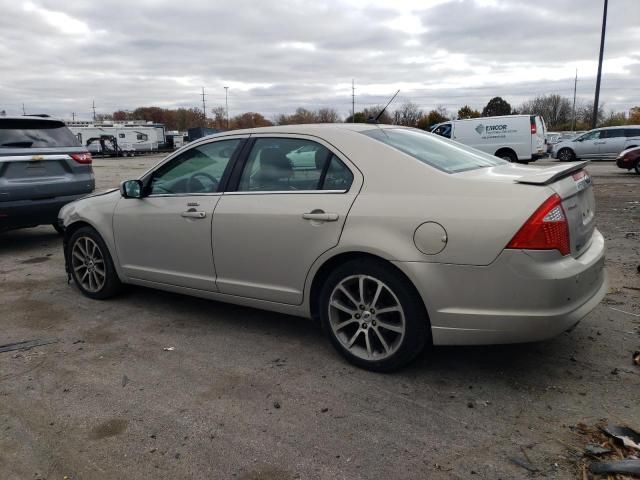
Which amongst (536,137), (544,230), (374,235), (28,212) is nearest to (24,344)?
(374,235)

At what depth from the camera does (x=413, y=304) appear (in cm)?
320

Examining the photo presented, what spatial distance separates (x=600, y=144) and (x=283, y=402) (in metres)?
24.5

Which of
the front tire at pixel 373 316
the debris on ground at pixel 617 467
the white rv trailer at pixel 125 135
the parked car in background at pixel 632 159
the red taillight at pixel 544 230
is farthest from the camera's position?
the white rv trailer at pixel 125 135

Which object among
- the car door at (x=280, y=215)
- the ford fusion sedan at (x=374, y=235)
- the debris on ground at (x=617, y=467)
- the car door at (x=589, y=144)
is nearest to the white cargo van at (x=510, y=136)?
the car door at (x=589, y=144)

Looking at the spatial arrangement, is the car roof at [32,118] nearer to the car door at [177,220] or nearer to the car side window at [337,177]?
the car door at [177,220]

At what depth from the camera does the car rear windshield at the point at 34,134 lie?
7.08 metres

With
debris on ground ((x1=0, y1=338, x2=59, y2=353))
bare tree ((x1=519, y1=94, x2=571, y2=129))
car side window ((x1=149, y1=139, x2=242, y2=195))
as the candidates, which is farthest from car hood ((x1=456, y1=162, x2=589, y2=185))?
bare tree ((x1=519, y1=94, x2=571, y2=129))

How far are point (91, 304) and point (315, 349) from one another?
2.44 m

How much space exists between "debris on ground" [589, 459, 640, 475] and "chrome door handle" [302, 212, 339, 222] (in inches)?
75.8

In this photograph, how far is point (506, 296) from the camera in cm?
296

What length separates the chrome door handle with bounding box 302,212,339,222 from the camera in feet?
11.3

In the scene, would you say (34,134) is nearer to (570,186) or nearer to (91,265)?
(91,265)

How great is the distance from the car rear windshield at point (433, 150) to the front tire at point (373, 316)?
2.63 ft

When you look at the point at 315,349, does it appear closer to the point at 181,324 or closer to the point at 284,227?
the point at 284,227
